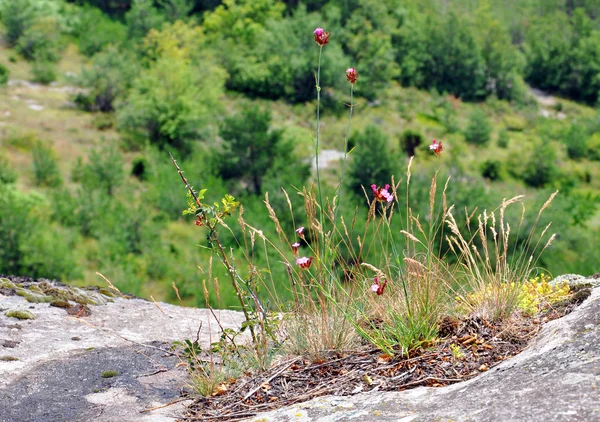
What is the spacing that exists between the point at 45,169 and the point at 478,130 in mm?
29393

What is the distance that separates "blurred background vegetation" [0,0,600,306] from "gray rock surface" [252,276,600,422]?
1736cm

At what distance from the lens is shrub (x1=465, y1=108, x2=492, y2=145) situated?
48.7 m

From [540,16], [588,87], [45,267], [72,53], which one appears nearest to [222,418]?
[45,267]

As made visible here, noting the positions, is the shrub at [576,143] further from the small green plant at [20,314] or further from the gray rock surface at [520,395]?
the gray rock surface at [520,395]

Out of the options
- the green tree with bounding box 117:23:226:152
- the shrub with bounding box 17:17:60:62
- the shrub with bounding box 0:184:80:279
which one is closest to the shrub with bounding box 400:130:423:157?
the green tree with bounding box 117:23:226:152

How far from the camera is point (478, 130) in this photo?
4872cm

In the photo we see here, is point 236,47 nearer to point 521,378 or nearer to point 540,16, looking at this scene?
point 540,16

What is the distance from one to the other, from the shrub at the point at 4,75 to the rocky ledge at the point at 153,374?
39447mm

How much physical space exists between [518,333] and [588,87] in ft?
217

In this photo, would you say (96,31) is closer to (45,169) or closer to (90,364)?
(45,169)

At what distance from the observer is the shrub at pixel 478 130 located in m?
48.7

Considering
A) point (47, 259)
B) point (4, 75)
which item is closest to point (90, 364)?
point (47, 259)

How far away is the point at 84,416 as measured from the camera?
3.58 m

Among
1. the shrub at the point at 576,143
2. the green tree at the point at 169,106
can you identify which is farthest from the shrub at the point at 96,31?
the shrub at the point at 576,143
